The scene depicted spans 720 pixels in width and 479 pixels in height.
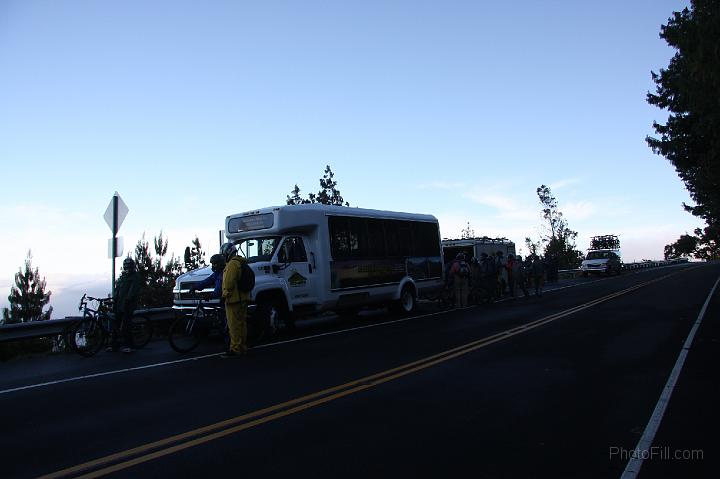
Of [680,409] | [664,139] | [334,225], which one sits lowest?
[680,409]

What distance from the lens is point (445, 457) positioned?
439 cm

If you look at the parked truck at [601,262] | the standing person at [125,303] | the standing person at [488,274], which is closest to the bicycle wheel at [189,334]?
the standing person at [125,303]

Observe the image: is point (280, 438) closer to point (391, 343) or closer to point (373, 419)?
point (373, 419)

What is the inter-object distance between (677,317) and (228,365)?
37.6 ft

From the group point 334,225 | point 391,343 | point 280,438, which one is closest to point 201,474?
point 280,438

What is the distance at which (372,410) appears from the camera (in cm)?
578

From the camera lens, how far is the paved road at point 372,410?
14.2 ft

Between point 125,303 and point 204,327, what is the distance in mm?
1667

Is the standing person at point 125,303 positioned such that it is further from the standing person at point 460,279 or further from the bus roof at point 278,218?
the standing person at point 460,279

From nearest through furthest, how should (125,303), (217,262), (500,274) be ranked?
1. (125,303)
2. (217,262)
3. (500,274)

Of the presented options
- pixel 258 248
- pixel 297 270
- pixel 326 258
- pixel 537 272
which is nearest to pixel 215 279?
pixel 258 248

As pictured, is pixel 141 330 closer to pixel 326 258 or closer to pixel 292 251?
pixel 292 251

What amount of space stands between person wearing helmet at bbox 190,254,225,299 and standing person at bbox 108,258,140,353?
1213 millimetres

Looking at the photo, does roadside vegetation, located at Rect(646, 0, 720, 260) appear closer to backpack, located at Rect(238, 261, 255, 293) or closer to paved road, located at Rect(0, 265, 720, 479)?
paved road, located at Rect(0, 265, 720, 479)
